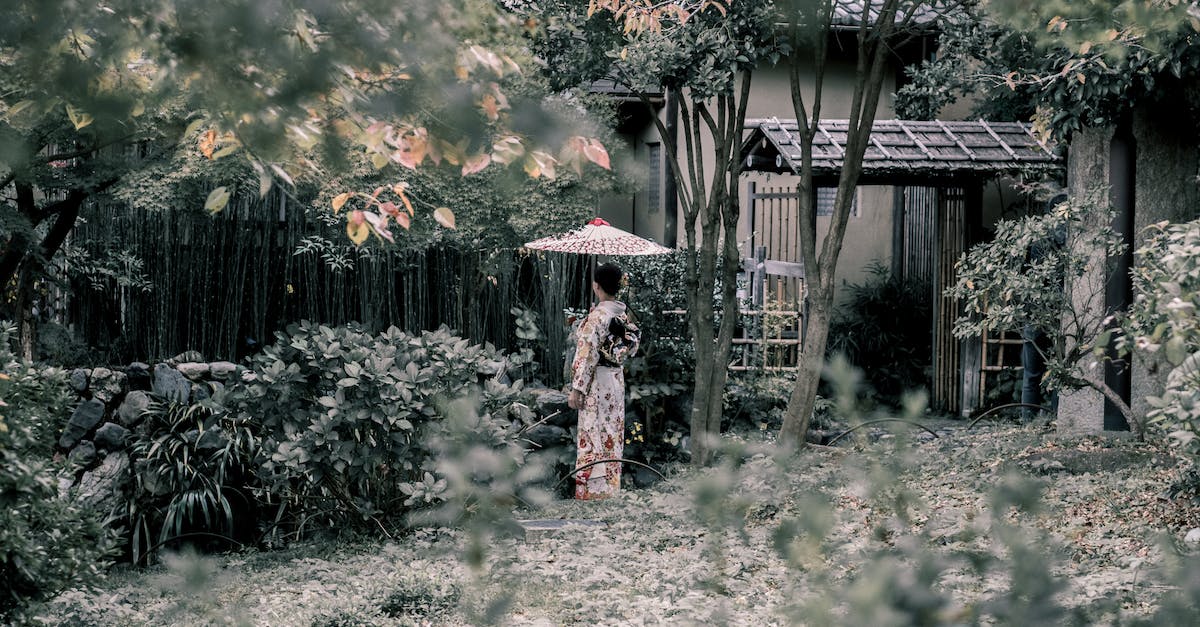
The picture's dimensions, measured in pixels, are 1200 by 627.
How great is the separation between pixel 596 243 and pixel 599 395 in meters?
1.89

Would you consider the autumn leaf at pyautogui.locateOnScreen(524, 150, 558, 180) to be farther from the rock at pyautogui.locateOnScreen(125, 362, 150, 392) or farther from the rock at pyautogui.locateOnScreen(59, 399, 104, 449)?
the rock at pyautogui.locateOnScreen(125, 362, 150, 392)

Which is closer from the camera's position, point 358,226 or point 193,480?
point 358,226

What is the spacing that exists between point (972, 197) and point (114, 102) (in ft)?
33.1

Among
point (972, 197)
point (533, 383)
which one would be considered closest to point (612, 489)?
point (533, 383)

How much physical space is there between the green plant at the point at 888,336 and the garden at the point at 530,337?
0.16 ft

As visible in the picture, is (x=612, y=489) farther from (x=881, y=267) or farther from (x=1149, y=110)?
(x=881, y=267)

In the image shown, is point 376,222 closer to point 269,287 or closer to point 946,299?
point 269,287

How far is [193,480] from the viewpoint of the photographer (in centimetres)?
693

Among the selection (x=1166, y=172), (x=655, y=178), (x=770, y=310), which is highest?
(x=655, y=178)

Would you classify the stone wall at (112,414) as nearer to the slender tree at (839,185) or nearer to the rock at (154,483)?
the rock at (154,483)

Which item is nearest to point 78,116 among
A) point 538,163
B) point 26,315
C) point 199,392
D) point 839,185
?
point 538,163

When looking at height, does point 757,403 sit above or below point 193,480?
above

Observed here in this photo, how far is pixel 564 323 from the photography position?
32.3 feet

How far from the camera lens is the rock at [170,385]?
7.55 m
